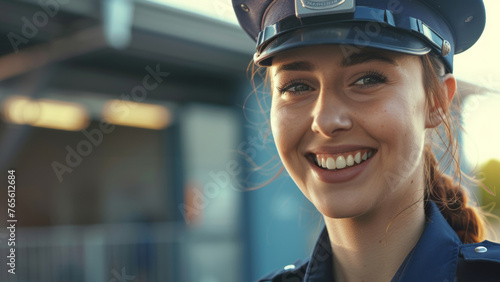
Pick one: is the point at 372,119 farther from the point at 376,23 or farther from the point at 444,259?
the point at 444,259

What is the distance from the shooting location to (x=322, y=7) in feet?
4.11

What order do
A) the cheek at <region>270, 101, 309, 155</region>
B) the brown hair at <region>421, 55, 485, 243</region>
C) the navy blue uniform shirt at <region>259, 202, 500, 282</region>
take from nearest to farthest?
the navy blue uniform shirt at <region>259, 202, 500, 282</region>, the cheek at <region>270, 101, 309, 155</region>, the brown hair at <region>421, 55, 485, 243</region>

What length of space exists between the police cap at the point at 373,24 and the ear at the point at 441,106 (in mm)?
35

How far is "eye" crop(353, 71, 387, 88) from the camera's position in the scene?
1257 mm

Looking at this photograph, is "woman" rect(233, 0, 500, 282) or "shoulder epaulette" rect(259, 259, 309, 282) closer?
"woman" rect(233, 0, 500, 282)

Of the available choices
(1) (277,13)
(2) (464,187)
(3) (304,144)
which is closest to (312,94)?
(3) (304,144)

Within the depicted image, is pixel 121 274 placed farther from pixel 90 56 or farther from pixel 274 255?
pixel 90 56

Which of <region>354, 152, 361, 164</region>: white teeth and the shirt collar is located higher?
<region>354, 152, 361, 164</region>: white teeth

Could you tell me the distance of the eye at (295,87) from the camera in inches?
52.7

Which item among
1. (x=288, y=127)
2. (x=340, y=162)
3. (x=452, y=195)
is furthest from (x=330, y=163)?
(x=452, y=195)

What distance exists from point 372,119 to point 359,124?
0.03 m

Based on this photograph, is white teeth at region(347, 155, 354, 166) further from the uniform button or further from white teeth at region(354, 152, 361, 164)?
the uniform button

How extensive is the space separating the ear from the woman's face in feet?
0.11

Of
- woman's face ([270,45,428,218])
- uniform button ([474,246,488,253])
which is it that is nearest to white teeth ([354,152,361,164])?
woman's face ([270,45,428,218])
